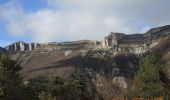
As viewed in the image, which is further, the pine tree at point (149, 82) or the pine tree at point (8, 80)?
the pine tree at point (149, 82)

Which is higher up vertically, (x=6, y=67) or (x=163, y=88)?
(x=6, y=67)

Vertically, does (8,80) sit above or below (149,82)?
above

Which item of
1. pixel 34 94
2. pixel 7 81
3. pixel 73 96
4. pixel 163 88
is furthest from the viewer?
pixel 73 96

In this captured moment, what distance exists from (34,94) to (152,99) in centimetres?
2187

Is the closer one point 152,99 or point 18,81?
point 18,81

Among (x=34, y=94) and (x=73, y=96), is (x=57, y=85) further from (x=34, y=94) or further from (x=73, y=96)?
(x=34, y=94)

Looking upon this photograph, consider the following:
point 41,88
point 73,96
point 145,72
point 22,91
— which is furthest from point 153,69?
point 22,91

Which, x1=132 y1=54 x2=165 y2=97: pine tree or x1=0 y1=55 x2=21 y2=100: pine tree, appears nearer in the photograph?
x1=0 y1=55 x2=21 y2=100: pine tree

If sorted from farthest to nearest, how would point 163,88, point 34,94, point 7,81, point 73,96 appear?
point 73,96
point 163,88
point 34,94
point 7,81

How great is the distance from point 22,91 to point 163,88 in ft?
96.5

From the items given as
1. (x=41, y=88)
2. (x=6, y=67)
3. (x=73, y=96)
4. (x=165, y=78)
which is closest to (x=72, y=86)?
(x=73, y=96)

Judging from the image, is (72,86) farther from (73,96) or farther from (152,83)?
(152,83)

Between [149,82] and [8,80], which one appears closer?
[8,80]

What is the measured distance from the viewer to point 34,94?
243ft
